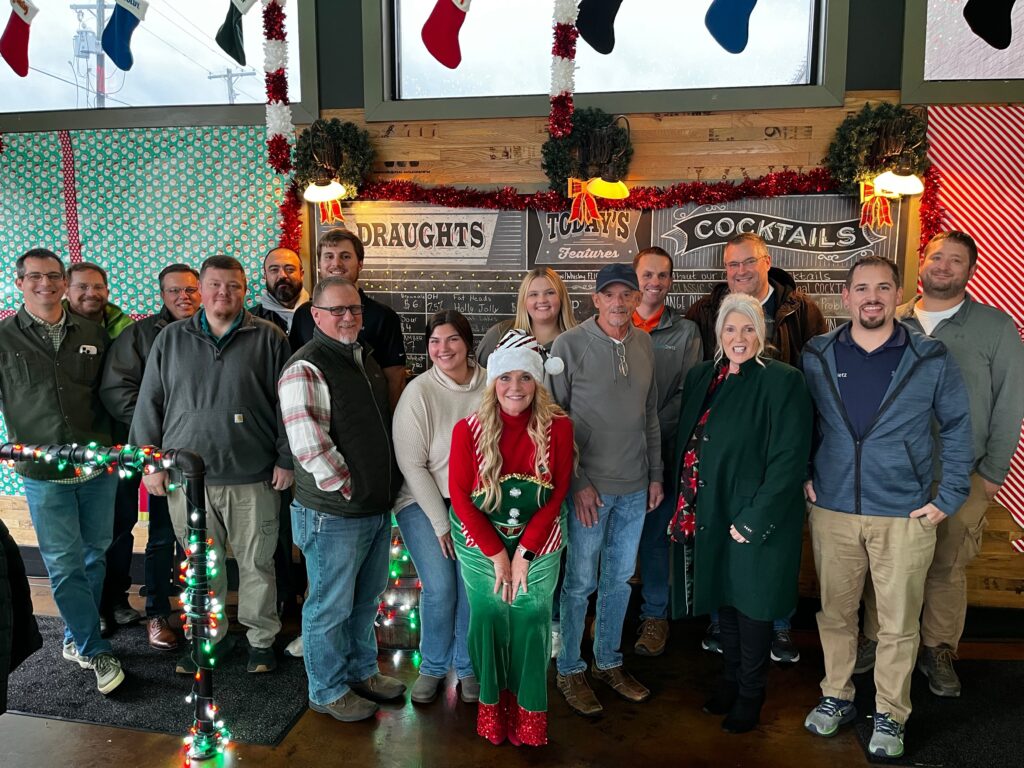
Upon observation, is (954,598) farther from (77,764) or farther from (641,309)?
(77,764)

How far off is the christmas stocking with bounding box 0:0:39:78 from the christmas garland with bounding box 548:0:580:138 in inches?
129

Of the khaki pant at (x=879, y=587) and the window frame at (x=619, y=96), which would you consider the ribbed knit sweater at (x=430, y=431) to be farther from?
the window frame at (x=619, y=96)

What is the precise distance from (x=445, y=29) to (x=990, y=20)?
3043 mm

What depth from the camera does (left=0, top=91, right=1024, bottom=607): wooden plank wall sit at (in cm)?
414

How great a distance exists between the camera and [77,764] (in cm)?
279

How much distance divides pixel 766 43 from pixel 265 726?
4462 mm

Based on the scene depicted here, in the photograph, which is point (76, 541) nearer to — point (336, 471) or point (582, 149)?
point (336, 471)

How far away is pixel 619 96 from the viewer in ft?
14.1

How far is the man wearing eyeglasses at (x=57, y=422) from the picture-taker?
328 cm

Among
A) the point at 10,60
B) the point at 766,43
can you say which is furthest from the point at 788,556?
the point at 10,60

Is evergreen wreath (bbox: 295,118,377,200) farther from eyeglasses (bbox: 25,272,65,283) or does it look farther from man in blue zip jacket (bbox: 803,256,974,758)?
man in blue zip jacket (bbox: 803,256,974,758)

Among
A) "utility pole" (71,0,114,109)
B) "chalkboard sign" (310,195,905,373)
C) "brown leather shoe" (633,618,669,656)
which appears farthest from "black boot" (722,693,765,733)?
"utility pole" (71,0,114,109)

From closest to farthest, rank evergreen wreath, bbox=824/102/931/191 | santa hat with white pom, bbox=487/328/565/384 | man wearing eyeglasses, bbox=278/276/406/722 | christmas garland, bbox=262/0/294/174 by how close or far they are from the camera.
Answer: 1. santa hat with white pom, bbox=487/328/565/384
2. man wearing eyeglasses, bbox=278/276/406/722
3. evergreen wreath, bbox=824/102/931/191
4. christmas garland, bbox=262/0/294/174

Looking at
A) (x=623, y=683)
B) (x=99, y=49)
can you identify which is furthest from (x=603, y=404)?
(x=99, y=49)
